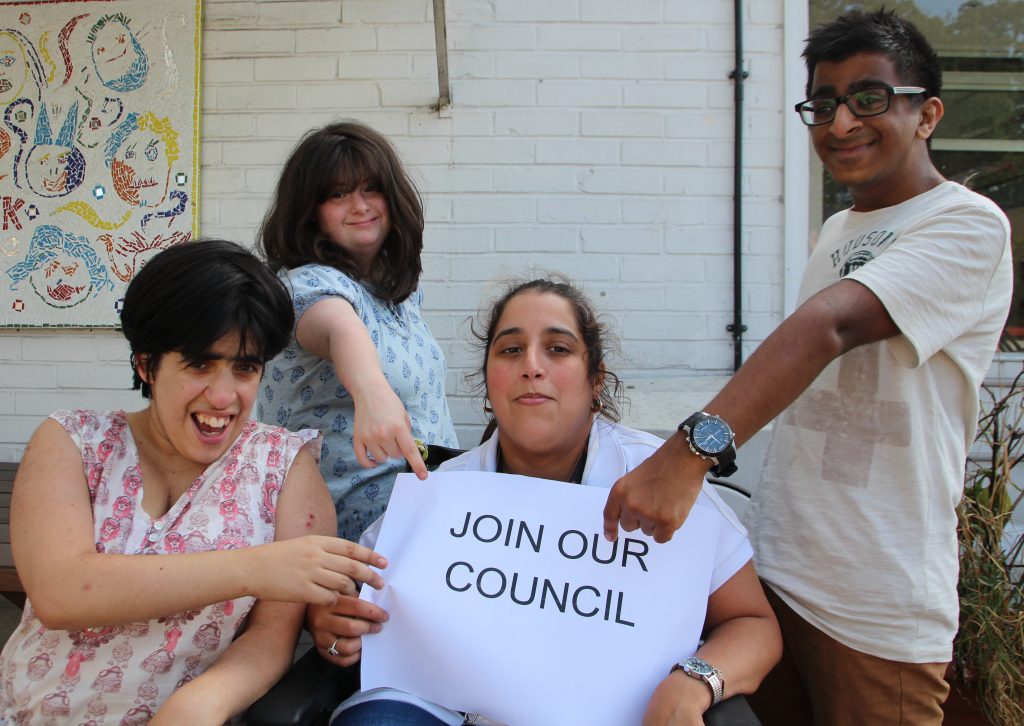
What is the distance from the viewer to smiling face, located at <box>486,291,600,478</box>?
1.63 meters

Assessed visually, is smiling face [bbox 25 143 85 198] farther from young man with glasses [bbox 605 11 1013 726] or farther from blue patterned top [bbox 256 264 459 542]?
young man with glasses [bbox 605 11 1013 726]

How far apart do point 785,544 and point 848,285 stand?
0.58 meters

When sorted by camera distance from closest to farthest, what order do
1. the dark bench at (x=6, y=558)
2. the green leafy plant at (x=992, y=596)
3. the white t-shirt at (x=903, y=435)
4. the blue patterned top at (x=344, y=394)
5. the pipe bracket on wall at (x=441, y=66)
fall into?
the white t-shirt at (x=903, y=435)
the blue patterned top at (x=344, y=394)
the green leafy plant at (x=992, y=596)
the dark bench at (x=6, y=558)
the pipe bracket on wall at (x=441, y=66)

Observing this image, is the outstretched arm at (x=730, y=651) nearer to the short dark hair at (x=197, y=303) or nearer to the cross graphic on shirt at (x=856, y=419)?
the cross graphic on shirt at (x=856, y=419)

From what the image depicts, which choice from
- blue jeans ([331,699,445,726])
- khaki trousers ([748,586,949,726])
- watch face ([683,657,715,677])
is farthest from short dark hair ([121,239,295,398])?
khaki trousers ([748,586,949,726])

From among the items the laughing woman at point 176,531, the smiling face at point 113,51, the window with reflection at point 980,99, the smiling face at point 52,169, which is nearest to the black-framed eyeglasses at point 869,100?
the laughing woman at point 176,531

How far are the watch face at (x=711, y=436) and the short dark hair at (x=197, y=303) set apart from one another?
33.3 inches

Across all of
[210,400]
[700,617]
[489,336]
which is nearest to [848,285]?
[700,617]

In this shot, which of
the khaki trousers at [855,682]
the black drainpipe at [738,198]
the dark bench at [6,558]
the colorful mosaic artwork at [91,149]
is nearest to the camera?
the khaki trousers at [855,682]

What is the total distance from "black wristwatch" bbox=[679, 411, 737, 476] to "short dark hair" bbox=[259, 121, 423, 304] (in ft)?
2.99

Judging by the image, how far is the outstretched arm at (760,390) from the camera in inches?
48.3

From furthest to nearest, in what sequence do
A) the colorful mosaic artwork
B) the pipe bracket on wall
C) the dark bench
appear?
the colorful mosaic artwork, the pipe bracket on wall, the dark bench

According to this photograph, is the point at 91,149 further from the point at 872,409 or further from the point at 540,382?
the point at 872,409

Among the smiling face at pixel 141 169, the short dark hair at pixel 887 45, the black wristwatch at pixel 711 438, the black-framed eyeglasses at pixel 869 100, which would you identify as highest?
the smiling face at pixel 141 169
